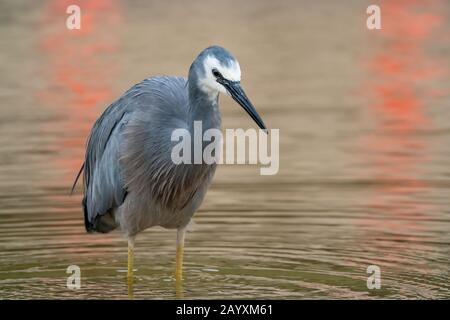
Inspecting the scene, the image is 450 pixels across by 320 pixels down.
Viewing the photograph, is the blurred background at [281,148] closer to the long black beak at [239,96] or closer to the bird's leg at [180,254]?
the bird's leg at [180,254]

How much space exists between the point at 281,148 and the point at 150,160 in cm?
516

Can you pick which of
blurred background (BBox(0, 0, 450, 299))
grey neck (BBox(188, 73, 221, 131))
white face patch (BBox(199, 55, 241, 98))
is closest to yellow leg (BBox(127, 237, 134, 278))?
blurred background (BBox(0, 0, 450, 299))

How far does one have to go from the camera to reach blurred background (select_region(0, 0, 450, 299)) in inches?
406

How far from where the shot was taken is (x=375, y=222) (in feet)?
38.6

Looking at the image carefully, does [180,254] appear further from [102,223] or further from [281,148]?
[281,148]

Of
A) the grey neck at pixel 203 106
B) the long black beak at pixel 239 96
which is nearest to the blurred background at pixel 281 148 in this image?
the grey neck at pixel 203 106

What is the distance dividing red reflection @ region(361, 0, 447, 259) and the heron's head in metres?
2.86

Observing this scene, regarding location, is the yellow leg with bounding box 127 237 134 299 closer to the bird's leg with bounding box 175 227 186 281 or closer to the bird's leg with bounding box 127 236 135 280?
the bird's leg with bounding box 127 236 135 280

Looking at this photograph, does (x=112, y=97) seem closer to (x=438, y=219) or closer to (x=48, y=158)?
(x=48, y=158)

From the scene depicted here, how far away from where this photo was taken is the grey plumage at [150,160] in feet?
32.0

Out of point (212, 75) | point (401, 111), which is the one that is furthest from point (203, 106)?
point (401, 111)

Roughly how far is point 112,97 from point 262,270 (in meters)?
8.16
